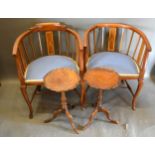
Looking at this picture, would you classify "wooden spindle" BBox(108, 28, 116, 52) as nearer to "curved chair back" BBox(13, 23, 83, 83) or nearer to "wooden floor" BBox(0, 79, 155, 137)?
"curved chair back" BBox(13, 23, 83, 83)

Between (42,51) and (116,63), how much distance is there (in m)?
0.82

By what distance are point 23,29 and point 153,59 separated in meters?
1.44

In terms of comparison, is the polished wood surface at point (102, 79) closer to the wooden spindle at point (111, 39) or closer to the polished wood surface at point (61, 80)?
the polished wood surface at point (61, 80)

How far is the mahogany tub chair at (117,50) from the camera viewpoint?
1.92m

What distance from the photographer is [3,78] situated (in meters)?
2.54

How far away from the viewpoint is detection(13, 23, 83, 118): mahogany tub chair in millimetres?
1877

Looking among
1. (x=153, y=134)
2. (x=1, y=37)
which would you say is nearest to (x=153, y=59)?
(x=153, y=134)

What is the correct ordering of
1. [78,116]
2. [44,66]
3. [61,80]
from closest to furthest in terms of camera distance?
[61,80] → [44,66] → [78,116]

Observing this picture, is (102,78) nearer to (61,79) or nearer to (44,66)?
(61,79)

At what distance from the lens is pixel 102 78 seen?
1.76 m

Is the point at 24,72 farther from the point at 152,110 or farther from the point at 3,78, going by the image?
the point at 152,110

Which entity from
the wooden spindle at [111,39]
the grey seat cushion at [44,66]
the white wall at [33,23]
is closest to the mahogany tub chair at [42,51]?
the grey seat cushion at [44,66]

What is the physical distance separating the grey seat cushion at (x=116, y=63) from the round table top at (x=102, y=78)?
14 cm

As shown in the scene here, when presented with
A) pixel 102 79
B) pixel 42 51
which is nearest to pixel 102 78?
pixel 102 79
